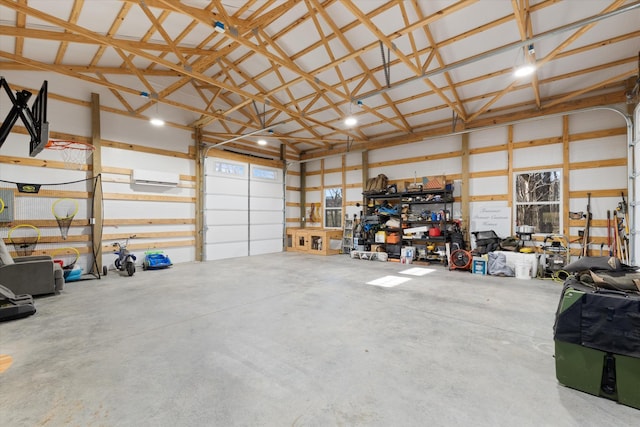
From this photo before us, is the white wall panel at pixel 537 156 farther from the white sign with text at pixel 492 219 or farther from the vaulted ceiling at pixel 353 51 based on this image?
the white sign with text at pixel 492 219

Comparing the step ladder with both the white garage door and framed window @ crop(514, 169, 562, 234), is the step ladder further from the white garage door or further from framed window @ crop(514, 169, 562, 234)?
framed window @ crop(514, 169, 562, 234)

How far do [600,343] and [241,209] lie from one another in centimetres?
926

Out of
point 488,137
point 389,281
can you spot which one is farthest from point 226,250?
point 488,137

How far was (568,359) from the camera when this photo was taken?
84.0 inches

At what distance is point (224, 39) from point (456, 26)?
184 inches

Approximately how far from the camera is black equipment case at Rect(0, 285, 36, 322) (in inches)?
142

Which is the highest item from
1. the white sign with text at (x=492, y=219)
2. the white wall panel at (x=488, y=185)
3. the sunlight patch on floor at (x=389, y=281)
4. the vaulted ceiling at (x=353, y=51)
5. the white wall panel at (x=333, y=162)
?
the vaulted ceiling at (x=353, y=51)

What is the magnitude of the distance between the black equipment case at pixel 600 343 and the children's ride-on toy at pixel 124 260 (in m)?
7.47

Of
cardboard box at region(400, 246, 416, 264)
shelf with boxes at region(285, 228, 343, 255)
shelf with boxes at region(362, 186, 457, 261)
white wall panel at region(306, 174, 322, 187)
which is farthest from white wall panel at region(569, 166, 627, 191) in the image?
white wall panel at region(306, 174, 322, 187)

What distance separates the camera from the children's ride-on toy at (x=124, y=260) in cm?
639

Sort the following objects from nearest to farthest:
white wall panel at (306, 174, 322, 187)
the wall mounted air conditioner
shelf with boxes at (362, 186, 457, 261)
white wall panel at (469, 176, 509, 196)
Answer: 1. the wall mounted air conditioner
2. white wall panel at (469, 176, 509, 196)
3. shelf with boxes at (362, 186, 457, 261)
4. white wall panel at (306, 174, 322, 187)

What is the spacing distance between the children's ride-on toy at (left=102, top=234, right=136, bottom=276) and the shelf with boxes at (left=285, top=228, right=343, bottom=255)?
18.2ft

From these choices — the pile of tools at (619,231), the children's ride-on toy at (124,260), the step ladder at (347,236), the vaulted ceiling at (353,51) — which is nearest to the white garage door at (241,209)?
the vaulted ceiling at (353,51)

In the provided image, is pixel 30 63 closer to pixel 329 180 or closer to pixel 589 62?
pixel 329 180
